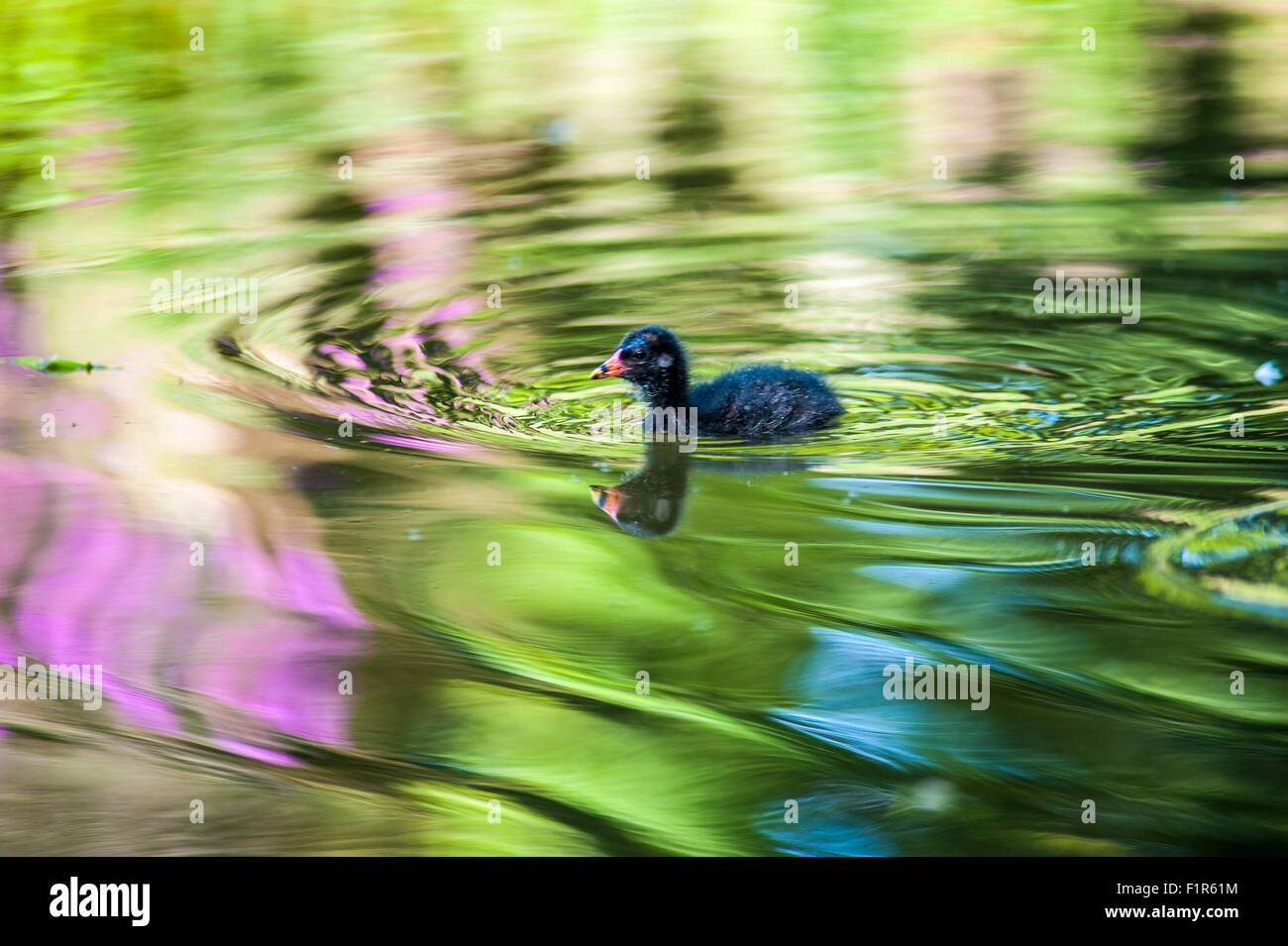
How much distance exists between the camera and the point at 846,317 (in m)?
7.16

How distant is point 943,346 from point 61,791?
4431 mm

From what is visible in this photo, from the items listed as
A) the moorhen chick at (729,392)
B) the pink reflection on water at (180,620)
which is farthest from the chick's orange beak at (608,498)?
the pink reflection on water at (180,620)

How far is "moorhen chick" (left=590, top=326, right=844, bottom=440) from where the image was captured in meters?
5.73

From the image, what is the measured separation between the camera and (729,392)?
5875 mm

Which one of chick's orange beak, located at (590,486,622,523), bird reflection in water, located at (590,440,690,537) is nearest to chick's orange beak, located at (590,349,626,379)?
bird reflection in water, located at (590,440,690,537)

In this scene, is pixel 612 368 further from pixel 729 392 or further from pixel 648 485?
pixel 648 485

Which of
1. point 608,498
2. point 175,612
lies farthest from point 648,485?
point 175,612

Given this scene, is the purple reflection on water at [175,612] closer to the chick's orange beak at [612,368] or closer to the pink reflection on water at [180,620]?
the pink reflection on water at [180,620]

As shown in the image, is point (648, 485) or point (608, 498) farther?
point (648, 485)

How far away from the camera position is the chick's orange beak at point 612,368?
596 centimetres

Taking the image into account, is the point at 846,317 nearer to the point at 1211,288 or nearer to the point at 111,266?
the point at 1211,288

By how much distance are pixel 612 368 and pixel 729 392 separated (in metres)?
0.51

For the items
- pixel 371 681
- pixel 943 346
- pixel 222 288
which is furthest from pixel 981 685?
pixel 222 288

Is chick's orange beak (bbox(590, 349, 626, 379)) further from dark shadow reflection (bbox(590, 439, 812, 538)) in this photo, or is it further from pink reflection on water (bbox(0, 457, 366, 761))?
pink reflection on water (bbox(0, 457, 366, 761))
